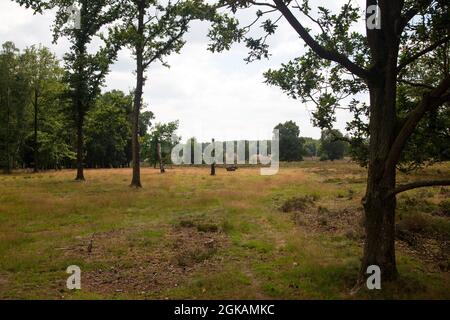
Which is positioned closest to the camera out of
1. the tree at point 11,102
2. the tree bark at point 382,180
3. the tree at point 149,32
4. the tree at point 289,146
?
the tree bark at point 382,180

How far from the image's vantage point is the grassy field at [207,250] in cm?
855

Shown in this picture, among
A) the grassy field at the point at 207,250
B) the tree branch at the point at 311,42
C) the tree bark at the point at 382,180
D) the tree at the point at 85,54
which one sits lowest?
the grassy field at the point at 207,250

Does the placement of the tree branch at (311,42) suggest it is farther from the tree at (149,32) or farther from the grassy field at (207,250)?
the tree at (149,32)

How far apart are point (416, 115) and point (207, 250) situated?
665 cm

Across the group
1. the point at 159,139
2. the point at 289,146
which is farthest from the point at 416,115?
the point at 289,146

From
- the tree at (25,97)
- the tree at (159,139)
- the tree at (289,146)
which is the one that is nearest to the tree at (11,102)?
the tree at (25,97)

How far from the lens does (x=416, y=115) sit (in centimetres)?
775

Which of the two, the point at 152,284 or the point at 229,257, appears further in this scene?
the point at 229,257

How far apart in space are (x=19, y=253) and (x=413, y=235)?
12.2m

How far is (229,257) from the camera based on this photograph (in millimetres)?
11039

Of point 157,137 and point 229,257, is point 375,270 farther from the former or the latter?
point 157,137

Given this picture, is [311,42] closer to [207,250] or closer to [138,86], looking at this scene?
[207,250]

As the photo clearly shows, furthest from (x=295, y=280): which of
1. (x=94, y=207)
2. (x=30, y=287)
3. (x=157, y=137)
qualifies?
(x=157, y=137)

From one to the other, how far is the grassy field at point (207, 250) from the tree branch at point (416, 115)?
8.91ft
